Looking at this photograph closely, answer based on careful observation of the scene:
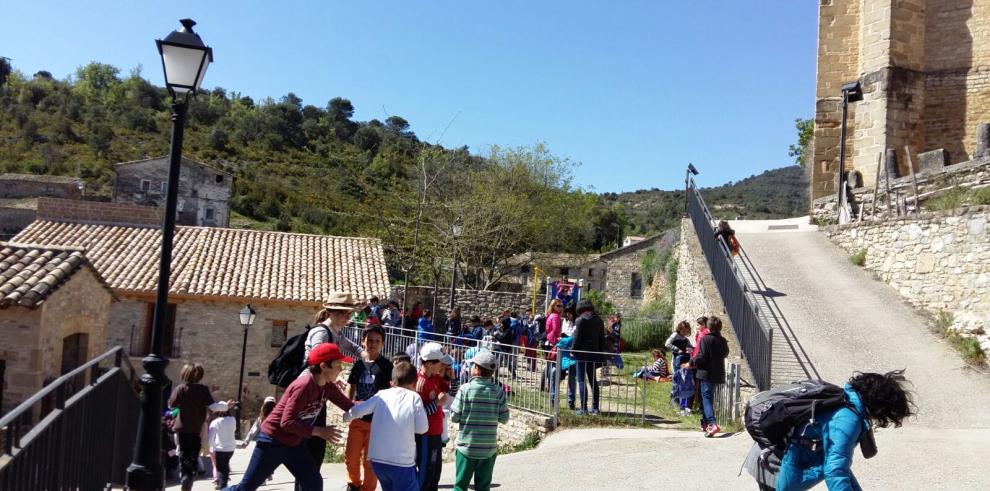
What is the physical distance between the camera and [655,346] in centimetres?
2098

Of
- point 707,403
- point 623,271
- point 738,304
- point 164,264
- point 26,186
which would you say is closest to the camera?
point 164,264

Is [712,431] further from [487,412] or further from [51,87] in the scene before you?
[51,87]

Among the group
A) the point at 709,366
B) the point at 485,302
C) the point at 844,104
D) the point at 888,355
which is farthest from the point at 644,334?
the point at 709,366

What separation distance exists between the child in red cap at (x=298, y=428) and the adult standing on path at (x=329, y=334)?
169 mm

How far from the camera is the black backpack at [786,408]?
14.0 feet

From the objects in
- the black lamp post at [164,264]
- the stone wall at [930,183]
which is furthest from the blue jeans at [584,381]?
the stone wall at [930,183]

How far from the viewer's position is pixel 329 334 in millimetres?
6238

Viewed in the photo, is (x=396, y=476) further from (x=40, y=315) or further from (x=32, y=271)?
(x=32, y=271)

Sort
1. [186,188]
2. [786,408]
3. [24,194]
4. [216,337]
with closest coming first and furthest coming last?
1. [786,408]
2. [216,337]
3. [186,188]
4. [24,194]

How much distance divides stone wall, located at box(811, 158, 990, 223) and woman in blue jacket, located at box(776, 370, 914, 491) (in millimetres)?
12703

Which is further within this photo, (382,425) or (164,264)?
(164,264)

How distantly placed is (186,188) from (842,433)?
48.5 m

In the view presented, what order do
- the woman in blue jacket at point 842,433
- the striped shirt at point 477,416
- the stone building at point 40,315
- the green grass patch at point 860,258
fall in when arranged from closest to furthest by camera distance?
the woman in blue jacket at point 842,433 → the striped shirt at point 477,416 → the stone building at point 40,315 → the green grass patch at point 860,258

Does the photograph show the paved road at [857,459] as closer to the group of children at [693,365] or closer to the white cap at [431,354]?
the group of children at [693,365]
